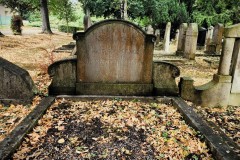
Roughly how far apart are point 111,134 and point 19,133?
4.53 ft

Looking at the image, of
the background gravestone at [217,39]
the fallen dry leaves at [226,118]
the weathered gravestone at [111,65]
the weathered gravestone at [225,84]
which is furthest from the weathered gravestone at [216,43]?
the weathered gravestone at [111,65]

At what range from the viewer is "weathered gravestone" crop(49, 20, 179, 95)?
465cm

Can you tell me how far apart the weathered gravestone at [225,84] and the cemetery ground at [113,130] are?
21cm

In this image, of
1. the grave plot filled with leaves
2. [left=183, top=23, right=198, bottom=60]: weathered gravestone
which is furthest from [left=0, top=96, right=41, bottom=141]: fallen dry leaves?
[left=183, top=23, right=198, bottom=60]: weathered gravestone

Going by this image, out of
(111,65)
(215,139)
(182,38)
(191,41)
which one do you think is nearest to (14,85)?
(111,65)

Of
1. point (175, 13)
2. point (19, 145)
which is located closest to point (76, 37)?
point (19, 145)

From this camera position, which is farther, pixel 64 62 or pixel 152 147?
pixel 64 62

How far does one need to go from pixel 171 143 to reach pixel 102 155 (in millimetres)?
1054

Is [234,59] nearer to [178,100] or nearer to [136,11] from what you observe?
[178,100]

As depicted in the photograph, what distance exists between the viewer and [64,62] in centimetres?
472

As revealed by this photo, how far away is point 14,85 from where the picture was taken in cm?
428

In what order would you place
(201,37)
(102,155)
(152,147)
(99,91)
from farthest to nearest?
(201,37) → (99,91) → (152,147) → (102,155)

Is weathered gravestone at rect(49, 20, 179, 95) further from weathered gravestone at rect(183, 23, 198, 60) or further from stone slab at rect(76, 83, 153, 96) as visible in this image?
weathered gravestone at rect(183, 23, 198, 60)

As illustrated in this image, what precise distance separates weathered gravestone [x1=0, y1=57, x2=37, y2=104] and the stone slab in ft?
3.48
